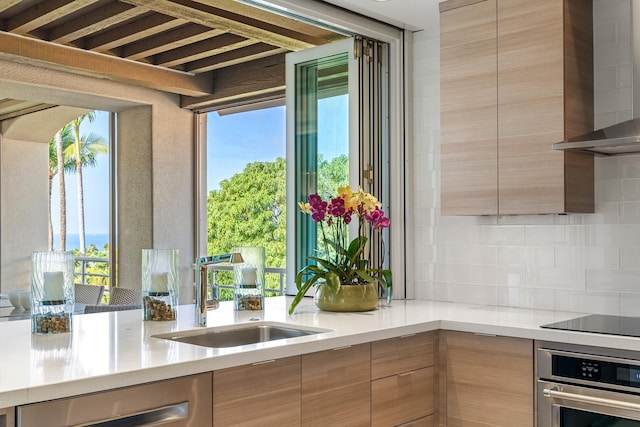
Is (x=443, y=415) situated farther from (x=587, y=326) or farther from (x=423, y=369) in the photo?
(x=587, y=326)

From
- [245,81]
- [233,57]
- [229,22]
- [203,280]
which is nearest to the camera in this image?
[203,280]

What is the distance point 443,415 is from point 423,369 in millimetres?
230

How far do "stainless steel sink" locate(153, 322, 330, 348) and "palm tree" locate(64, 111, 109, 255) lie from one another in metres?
6.02

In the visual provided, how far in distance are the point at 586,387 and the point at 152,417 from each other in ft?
4.81

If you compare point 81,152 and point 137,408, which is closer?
point 137,408

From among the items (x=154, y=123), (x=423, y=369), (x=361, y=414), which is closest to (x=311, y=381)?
(x=361, y=414)

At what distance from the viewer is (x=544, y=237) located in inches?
122

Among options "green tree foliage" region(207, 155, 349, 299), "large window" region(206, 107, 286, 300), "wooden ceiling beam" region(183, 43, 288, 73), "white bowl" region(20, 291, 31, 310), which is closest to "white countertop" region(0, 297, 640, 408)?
"white bowl" region(20, 291, 31, 310)

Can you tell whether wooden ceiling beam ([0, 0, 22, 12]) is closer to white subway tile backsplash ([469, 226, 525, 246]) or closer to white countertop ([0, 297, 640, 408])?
white countertop ([0, 297, 640, 408])

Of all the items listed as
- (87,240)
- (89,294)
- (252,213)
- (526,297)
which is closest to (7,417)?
(526,297)

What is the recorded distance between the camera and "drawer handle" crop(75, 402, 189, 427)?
1.69 metres

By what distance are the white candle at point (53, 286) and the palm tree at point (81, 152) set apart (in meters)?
6.14

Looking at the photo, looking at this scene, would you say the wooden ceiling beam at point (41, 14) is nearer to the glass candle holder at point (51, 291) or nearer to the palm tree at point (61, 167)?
the glass candle holder at point (51, 291)

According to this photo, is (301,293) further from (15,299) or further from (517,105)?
(15,299)
